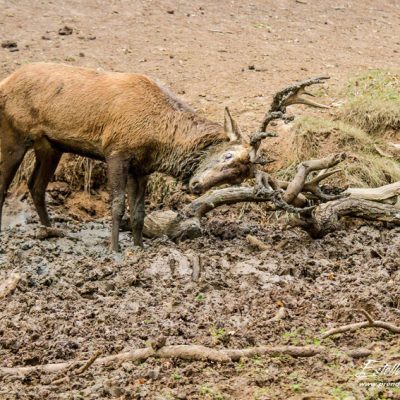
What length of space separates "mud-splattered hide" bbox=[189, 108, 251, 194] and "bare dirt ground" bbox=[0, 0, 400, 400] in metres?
0.64

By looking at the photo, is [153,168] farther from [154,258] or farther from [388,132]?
A: [388,132]

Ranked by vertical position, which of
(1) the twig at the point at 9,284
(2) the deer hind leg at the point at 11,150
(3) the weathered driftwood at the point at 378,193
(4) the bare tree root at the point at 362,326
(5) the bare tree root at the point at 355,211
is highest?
(4) the bare tree root at the point at 362,326

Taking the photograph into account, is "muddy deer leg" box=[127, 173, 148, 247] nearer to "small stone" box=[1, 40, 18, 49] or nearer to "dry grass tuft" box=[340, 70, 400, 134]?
"dry grass tuft" box=[340, 70, 400, 134]

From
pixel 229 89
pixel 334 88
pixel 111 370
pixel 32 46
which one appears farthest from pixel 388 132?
pixel 111 370

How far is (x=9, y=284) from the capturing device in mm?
7059

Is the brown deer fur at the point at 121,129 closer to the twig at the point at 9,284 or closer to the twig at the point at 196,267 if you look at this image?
the twig at the point at 196,267

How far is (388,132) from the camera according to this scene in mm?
10602

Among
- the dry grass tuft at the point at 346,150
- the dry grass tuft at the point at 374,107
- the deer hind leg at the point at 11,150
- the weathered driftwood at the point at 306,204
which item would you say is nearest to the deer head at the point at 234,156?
the weathered driftwood at the point at 306,204

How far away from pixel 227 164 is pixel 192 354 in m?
3.17

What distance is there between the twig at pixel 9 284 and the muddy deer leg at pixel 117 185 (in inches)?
58.9

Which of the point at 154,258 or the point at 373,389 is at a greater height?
the point at 373,389

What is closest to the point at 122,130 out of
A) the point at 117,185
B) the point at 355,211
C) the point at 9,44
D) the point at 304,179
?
the point at 117,185

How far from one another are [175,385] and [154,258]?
2750 mm

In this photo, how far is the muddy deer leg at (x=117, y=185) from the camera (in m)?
8.47
